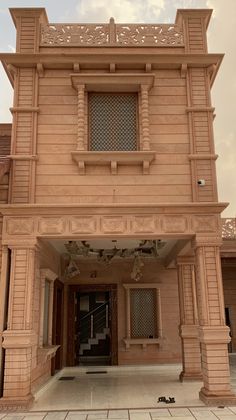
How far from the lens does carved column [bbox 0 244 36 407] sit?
5789 millimetres

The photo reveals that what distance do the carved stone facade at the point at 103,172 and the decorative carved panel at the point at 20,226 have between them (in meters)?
0.02

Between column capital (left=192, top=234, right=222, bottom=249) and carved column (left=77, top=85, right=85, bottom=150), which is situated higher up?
carved column (left=77, top=85, right=85, bottom=150)

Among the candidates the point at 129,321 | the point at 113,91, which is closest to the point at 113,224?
the point at 113,91

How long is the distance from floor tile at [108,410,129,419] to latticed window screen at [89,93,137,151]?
4.39 metres

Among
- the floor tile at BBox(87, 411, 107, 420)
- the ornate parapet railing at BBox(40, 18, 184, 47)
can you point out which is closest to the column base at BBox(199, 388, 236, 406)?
the floor tile at BBox(87, 411, 107, 420)

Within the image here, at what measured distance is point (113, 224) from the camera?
6.49m

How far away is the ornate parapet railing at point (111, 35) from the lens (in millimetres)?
7438

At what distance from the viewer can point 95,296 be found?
1395 cm

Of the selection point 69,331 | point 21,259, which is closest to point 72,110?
point 21,259

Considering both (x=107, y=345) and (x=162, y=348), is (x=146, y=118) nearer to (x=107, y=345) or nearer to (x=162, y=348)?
(x=162, y=348)

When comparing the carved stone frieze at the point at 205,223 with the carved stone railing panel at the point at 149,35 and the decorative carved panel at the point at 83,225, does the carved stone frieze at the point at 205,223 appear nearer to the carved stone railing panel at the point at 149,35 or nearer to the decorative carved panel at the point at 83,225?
the decorative carved panel at the point at 83,225

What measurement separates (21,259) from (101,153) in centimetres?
228

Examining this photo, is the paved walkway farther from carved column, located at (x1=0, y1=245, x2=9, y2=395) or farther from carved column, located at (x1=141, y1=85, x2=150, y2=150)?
carved column, located at (x1=141, y1=85, x2=150, y2=150)

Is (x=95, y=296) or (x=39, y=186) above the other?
(x=39, y=186)
